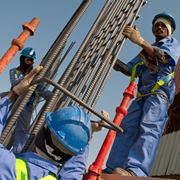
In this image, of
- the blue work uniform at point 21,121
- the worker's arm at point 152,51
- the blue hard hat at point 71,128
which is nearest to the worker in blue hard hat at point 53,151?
the blue hard hat at point 71,128

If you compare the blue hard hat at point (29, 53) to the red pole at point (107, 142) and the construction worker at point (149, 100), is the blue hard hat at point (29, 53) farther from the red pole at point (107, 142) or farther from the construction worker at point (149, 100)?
the red pole at point (107, 142)

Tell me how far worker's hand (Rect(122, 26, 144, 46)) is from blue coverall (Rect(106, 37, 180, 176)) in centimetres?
30

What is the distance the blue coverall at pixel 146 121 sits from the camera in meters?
4.15

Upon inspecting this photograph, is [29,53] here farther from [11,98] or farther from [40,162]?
[40,162]

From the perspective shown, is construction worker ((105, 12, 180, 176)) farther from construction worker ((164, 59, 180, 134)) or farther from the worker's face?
construction worker ((164, 59, 180, 134))

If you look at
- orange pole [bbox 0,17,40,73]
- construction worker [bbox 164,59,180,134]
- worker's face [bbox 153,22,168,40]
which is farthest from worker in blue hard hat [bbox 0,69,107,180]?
construction worker [bbox 164,59,180,134]

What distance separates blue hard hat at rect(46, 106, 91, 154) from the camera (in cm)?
254

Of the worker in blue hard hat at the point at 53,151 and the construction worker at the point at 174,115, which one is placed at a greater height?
the construction worker at the point at 174,115

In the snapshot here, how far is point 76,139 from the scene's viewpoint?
260cm

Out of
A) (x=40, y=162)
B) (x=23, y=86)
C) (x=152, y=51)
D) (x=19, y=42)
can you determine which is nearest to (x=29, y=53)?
(x=19, y=42)

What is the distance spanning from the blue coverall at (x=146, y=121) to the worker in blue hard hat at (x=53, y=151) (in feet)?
4.29

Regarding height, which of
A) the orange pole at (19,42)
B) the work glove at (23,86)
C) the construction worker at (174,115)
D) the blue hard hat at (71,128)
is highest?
the construction worker at (174,115)

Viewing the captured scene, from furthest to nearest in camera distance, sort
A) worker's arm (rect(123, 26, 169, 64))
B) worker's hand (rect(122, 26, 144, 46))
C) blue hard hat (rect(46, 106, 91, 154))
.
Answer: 1. worker's arm (rect(123, 26, 169, 64))
2. worker's hand (rect(122, 26, 144, 46))
3. blue hard hat (rect(46, 106, 91, 154))

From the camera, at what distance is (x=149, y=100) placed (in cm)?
446
